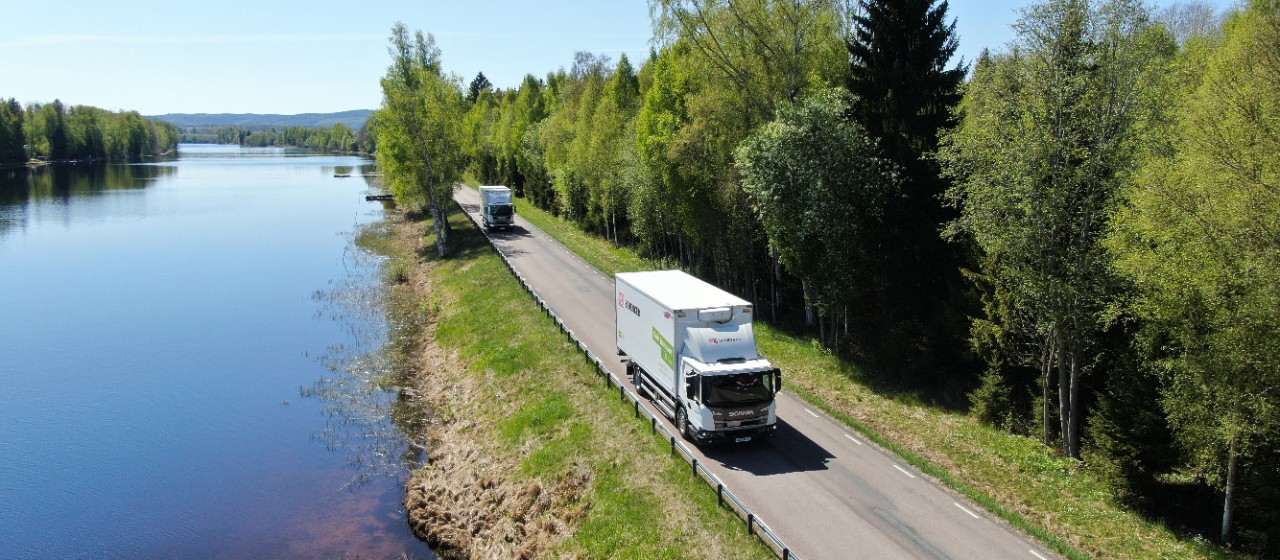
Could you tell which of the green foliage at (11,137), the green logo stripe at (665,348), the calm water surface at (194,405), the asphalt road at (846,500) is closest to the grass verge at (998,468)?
the asphalt road at (846,500)

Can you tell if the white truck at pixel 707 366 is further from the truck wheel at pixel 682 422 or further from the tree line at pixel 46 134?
the tree line at pixel 46 134

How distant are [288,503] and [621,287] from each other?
1325 cm

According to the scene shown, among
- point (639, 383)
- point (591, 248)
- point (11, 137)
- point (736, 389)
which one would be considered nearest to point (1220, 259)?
point (736, 389)

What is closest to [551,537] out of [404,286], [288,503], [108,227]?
[288,503]

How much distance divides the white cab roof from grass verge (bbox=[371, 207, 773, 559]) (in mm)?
4028

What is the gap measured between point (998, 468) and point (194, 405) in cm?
3185

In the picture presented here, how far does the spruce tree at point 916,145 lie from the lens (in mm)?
27562

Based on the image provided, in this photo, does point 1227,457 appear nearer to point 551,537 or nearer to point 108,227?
point 551,537

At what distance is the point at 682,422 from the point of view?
912 inches

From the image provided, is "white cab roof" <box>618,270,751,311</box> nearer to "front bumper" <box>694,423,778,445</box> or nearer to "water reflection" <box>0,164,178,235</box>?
"front bumper" <box>694,423,778,445</box>

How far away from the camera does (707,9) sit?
112 feet

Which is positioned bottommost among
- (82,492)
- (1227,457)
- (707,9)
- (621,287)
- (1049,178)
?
(82,492)

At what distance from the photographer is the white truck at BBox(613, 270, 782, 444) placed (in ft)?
70.7

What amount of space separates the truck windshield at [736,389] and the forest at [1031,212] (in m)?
7.63
